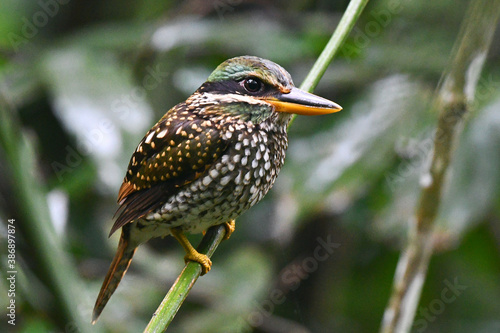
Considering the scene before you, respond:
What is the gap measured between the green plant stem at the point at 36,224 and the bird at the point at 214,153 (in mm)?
547

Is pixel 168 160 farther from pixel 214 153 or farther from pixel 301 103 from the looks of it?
pixel 301 103

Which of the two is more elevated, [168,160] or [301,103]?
[301,103]

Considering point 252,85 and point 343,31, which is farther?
point 252,85

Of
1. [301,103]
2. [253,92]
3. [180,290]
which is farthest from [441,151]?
[180,290]

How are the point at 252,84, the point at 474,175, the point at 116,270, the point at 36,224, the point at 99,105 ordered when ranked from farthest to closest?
the point at 99,105
the point at 474,175
the point at 116,270
the point at 252,84
the point at 36,224

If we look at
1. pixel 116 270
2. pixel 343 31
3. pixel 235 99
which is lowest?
pixel 116 270

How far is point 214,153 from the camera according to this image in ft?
6.51

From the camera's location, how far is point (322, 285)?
391cm

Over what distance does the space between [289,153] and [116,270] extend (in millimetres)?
1102

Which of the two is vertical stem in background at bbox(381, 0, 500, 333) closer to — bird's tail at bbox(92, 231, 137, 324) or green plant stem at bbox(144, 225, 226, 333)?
green plant stem at bbox(144, 225, 226, 333)

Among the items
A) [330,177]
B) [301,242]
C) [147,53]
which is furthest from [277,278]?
[147,53]

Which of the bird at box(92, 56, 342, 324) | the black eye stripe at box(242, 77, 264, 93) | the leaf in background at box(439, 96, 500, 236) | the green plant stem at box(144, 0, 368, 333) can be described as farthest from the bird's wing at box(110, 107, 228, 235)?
the leaf in background at box(439, 96, 500, 236)

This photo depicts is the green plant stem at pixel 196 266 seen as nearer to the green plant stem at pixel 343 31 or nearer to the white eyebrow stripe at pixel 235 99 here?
the green plant stem at pixel 343 31

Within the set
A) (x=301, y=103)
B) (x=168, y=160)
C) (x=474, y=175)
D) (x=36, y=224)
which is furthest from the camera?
(x=474, y=175)
